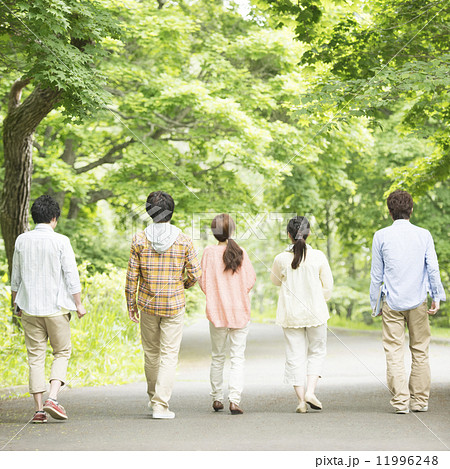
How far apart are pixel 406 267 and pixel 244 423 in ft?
6.20

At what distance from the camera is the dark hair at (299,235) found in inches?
243

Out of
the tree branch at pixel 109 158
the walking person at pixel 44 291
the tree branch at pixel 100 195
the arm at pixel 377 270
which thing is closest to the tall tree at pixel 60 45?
the walking person at pixel 44 291

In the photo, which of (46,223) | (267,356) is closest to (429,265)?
(46,223)

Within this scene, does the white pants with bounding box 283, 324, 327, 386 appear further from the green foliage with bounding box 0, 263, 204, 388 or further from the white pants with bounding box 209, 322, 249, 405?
the green foliage with bounding box 0, 263, 204, 388

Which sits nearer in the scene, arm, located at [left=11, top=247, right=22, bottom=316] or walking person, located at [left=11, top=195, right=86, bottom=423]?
walking person, located at [left=11, top=195, right=86, bottom=423]

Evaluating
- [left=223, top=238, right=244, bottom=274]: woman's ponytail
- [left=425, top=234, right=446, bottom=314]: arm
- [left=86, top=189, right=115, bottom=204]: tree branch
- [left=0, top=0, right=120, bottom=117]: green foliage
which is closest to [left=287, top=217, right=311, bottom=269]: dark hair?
[left=223, top=238, right=244, bottom=274]: woman's ponytail

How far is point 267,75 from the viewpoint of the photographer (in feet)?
56.4

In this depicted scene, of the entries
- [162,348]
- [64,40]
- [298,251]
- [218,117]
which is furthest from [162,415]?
[218,117]

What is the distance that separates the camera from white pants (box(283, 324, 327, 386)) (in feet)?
20.2

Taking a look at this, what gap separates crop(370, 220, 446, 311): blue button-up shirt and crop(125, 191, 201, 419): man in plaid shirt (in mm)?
1627

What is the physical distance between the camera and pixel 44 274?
226 inches

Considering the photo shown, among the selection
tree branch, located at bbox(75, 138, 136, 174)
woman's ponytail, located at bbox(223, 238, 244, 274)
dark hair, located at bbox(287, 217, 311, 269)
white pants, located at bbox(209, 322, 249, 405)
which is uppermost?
tree branch, located at bbox(75, 138, 136, 174)

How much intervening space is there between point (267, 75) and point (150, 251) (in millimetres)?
12144

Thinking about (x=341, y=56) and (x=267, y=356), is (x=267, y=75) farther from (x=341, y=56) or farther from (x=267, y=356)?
(x=341, y=56)
